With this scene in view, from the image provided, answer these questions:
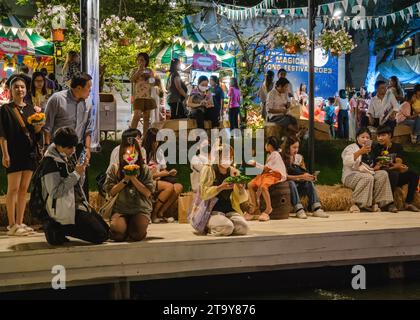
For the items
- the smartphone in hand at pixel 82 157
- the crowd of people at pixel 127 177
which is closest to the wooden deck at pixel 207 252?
the crowd of people at pixel 127 177

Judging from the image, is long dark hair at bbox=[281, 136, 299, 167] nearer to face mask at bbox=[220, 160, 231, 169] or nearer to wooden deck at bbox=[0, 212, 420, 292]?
wooden deck at bbox=[0, 212, 420, 292]

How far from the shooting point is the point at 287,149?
8461 millimetres

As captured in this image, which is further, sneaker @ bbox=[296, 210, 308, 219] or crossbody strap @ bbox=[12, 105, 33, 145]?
sneaker @ bbox=[296, 210, 308, 219]

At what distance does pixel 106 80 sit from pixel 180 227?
10646 mm

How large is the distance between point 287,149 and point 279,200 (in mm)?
727

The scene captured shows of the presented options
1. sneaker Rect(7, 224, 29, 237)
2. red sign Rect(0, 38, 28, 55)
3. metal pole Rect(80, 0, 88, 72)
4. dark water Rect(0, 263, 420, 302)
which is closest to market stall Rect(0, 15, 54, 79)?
red sign Rect(0, 38, 28, 55)

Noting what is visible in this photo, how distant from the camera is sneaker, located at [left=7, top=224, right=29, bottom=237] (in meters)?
6.62

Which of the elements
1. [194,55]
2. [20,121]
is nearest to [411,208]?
[20,121]

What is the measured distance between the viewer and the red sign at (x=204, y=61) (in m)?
16.8

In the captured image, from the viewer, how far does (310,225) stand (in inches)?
292

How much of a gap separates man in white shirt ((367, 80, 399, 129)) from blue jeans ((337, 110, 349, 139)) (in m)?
3.31

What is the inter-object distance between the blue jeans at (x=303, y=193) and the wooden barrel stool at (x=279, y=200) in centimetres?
20

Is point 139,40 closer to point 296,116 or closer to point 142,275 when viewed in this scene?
point 296,116
